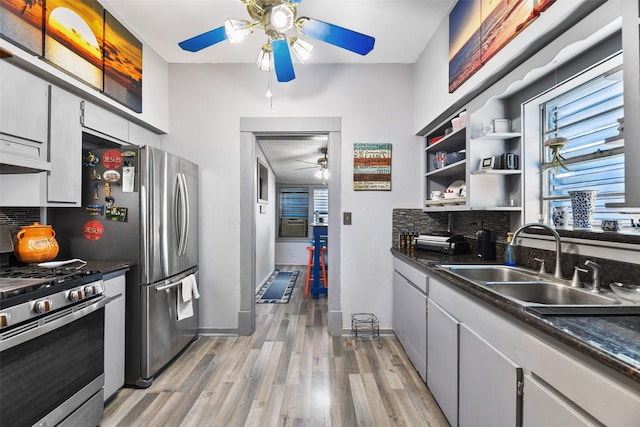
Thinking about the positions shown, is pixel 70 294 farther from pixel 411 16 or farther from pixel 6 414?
pixel 411 16

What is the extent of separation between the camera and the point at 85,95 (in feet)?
6.36

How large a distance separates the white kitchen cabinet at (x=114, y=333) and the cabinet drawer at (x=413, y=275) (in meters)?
2.11

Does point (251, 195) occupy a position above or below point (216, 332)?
above

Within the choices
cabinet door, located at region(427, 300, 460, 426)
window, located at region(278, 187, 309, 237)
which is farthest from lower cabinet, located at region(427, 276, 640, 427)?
window, located at region(278, 187, 309, 237)

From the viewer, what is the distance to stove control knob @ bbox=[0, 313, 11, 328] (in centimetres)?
111

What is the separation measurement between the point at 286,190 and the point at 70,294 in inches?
217

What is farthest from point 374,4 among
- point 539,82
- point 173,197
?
point 173,197

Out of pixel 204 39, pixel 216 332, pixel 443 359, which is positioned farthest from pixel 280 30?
pixel 216 332

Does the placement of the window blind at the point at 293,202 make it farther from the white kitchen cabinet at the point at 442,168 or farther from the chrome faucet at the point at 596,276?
the chrome faucet at the point at 596,276

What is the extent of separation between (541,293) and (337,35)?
5.98 ft

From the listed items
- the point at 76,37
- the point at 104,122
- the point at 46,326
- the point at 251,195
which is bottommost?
the point at 46,326

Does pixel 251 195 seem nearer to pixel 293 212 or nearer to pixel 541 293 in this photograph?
pixel 541 293

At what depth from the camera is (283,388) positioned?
1987 mm

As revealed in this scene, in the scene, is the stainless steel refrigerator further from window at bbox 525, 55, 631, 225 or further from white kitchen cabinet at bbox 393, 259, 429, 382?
window at bbox 525, 55, 631, 225
